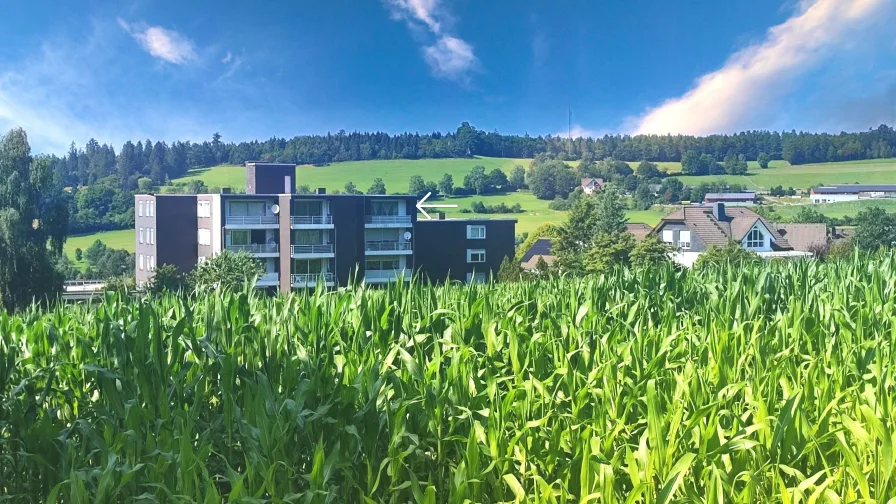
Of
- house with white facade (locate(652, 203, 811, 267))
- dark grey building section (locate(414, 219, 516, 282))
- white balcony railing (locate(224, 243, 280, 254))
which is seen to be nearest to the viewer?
white balcony railing (locate(224, 243, 280, 254))

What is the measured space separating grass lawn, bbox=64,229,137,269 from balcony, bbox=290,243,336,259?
12.6m

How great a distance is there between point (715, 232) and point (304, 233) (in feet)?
63.3

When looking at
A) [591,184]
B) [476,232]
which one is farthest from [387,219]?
[591,184]

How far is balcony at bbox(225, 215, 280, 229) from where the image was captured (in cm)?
3209

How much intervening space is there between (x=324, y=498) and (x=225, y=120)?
95662 mm

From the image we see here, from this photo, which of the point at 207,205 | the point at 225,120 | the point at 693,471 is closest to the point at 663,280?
the point at 693,471

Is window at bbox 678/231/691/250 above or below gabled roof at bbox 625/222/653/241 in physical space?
below

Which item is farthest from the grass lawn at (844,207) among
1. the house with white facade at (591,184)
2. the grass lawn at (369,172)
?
the grass lawn at (369,172)

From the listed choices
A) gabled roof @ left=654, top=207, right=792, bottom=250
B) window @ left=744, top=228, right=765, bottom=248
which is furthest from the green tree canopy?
window @ left=744, top=228, right=765, bottom=248

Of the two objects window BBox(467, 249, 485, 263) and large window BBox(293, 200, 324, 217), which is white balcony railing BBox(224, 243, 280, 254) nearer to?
large window BBox(293, 200, 324, 217)

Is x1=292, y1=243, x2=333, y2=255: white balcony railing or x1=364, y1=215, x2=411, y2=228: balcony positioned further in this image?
x1=364, y1=215, x2=411, y2=228: balcony

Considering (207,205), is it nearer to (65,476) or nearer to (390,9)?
(65,476)

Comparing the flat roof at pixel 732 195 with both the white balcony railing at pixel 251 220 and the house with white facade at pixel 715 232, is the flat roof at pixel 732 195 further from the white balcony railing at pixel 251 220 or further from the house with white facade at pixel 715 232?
the white balcony railing at pixel 251 220

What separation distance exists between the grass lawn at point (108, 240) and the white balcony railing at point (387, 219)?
1317cm
